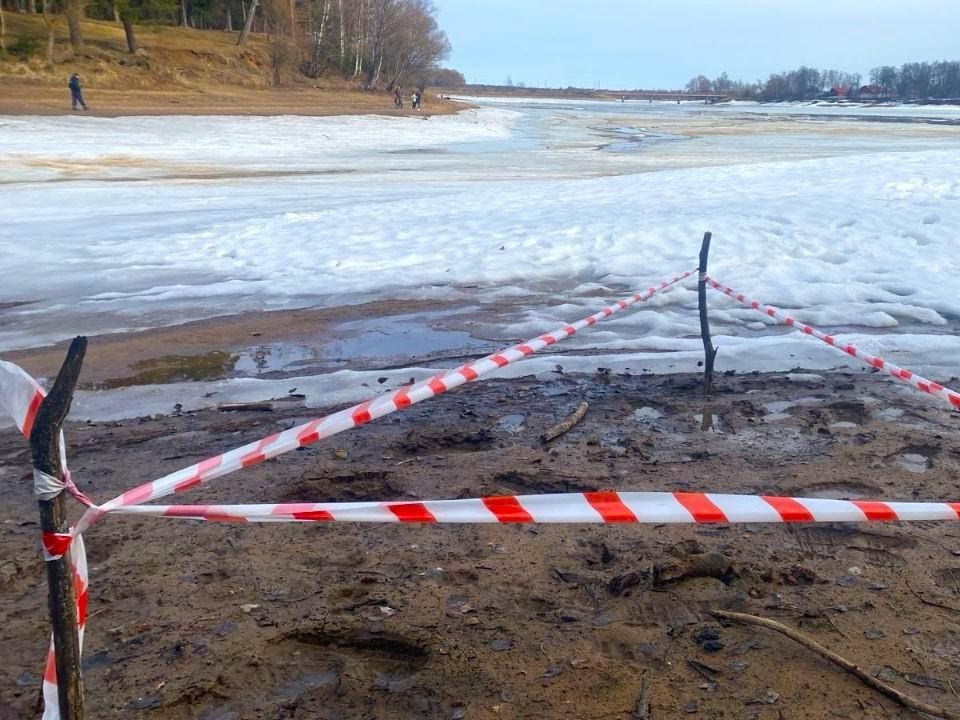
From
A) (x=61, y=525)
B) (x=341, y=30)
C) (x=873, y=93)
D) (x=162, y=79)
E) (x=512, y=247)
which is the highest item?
(x=341, y=30)

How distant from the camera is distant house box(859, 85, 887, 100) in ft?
387

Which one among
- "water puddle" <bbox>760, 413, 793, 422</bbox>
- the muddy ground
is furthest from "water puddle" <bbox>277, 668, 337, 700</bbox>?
"water puddle" <bbox>760, 413, 793, 422</bbox>

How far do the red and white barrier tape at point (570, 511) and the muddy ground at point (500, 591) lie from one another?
0.73 meters

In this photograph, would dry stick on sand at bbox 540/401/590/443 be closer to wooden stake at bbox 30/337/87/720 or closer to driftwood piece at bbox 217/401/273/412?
driftwood piece at bbox 217/401/273/412

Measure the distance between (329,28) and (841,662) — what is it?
241 ft

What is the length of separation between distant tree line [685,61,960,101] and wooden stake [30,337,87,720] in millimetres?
127683

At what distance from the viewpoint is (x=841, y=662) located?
3281 millimetres

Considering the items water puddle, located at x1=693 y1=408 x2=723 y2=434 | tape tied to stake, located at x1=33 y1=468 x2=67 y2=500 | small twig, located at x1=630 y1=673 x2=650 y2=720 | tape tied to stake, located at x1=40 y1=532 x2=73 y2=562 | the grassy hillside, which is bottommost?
small twig, located at x1=630 y1=673 x2=650 y2=720

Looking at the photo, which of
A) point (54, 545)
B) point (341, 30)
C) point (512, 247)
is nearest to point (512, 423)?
point (54, 545)

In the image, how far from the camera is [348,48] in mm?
70938

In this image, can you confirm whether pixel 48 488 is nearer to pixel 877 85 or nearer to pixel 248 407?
pixel 248 407

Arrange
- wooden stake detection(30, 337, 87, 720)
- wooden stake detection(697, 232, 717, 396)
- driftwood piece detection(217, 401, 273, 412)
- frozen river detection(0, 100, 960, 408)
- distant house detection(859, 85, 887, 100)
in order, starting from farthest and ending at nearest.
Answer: distant house detection(859, 85, 887, 100), frozen river detection(0, 100, 960, 408), wooden stake detection(697, 232, 717, 396), driftwood piece detection(217, 401, 273, 412), wooden stake detection(30, 337, 87, 720)

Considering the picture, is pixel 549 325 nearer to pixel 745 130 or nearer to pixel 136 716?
pixel 136 716

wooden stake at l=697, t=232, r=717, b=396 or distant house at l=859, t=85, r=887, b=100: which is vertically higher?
distant house at l=859, t=85, r=887, b=100
